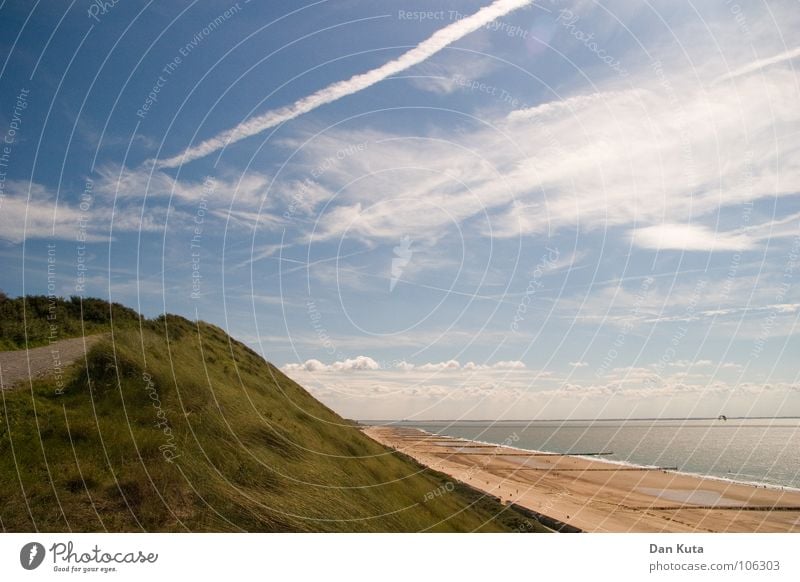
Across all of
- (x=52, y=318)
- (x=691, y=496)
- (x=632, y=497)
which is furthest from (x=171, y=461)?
Answer: (x=691, y=496)

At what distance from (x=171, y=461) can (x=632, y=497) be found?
6434 centimetres

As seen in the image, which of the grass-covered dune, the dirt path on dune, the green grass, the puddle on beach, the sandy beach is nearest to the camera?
the grass-covered dune

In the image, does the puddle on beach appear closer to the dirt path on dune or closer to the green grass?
the green grass

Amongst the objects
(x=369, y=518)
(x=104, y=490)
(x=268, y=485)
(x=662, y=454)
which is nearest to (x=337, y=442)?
(x=369, y=518)

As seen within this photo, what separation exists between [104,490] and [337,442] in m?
15.2

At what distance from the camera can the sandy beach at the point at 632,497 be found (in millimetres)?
47625

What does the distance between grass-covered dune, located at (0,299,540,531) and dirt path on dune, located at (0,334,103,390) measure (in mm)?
843

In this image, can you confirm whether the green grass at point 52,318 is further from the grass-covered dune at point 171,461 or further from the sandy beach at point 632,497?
the sandy beach at point 632,497

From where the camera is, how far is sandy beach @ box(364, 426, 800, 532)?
47.6 meters

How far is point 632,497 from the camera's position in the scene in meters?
64.6

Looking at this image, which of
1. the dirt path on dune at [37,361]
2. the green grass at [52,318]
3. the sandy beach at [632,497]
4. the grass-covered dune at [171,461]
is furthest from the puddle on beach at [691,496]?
the dirt path on dune at [37,361]

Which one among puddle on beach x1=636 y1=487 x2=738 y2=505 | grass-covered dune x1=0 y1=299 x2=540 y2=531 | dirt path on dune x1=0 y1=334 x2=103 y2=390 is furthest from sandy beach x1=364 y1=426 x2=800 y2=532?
dirt path on dune x1=0 y1=334 x2=103 y2=390

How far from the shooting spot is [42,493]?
13.8m
